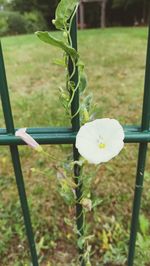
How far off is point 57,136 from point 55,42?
230 millimetres

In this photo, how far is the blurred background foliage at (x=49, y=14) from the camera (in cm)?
1336

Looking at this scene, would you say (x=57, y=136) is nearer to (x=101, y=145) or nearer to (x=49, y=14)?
(x=101, y=145)

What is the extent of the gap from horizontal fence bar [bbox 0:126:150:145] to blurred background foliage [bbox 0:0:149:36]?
39.7ft

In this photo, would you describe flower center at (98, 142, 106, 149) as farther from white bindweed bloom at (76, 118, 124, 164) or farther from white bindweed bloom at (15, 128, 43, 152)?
white bindweed bloom at (15, 128, 43, 152)

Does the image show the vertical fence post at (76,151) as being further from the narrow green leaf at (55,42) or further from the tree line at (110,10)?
the tree line at (110,10)

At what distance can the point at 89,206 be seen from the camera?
928 millimetres

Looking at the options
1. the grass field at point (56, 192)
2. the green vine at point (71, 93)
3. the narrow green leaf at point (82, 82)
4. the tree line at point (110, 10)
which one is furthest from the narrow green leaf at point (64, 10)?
the tree line at point (110, 10)

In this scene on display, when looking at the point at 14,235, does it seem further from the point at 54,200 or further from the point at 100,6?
the point at 100,6

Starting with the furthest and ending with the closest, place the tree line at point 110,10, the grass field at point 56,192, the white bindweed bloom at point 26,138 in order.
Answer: the tree line at point 110,10, the grass field at point 56,192, the white bindweed bloom at point 26,138

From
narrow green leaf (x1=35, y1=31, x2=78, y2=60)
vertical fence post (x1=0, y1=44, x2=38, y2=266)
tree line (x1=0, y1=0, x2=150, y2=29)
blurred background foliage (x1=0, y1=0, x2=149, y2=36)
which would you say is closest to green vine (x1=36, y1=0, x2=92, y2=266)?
narrow green leaf (x1=35, y1=31, x2=78, y2=60)

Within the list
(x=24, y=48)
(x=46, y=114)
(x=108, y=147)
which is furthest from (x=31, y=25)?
(x=108, y=147)

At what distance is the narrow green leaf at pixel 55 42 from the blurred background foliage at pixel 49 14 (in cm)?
1220

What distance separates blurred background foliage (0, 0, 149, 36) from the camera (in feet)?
43.8

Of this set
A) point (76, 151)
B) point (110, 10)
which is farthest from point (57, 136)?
point (110, 10)
